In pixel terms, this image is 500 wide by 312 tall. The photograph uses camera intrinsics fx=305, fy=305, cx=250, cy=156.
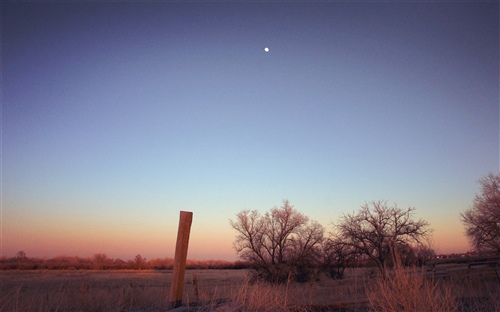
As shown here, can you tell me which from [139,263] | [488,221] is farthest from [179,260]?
[139,263]

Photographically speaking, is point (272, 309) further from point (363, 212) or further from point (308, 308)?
point (363, 212)

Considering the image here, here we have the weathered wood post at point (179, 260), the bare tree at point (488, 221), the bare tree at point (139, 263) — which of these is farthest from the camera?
the bare tree at point (139, 263)

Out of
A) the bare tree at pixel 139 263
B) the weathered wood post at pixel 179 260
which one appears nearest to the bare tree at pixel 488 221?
the weathered wood post at pixel 179 260

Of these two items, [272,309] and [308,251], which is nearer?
[272,309]

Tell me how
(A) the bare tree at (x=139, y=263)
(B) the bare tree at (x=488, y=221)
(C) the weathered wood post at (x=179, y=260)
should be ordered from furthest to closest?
(A) the bare tree at (x=139, y=263), (B) the bare tree at (x=488, y=221), (C) the weathered wood post at (x=179, y=260)

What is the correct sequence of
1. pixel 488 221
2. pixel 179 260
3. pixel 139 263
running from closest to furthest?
pixel 179 260
pixel 488 221
pixel 139 263

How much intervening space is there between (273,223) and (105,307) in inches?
1055

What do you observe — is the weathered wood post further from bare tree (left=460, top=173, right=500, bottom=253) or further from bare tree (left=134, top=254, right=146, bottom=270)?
bare tree (left=134, top=254, right=146, bottom=270)

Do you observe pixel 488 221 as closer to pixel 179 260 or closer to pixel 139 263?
pixel 179 260

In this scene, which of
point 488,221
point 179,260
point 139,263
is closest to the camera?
point 179,260

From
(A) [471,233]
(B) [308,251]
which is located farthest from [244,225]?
(A) [471,233]

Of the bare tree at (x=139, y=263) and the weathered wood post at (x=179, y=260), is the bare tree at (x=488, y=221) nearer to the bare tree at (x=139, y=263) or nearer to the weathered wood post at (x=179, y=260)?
the weathered wood post at (x=179, y=260)

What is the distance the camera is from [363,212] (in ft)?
66.7

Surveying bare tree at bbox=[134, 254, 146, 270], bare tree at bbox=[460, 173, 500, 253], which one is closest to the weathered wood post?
bare tree at bbox=[460, 173, 500, 253]
